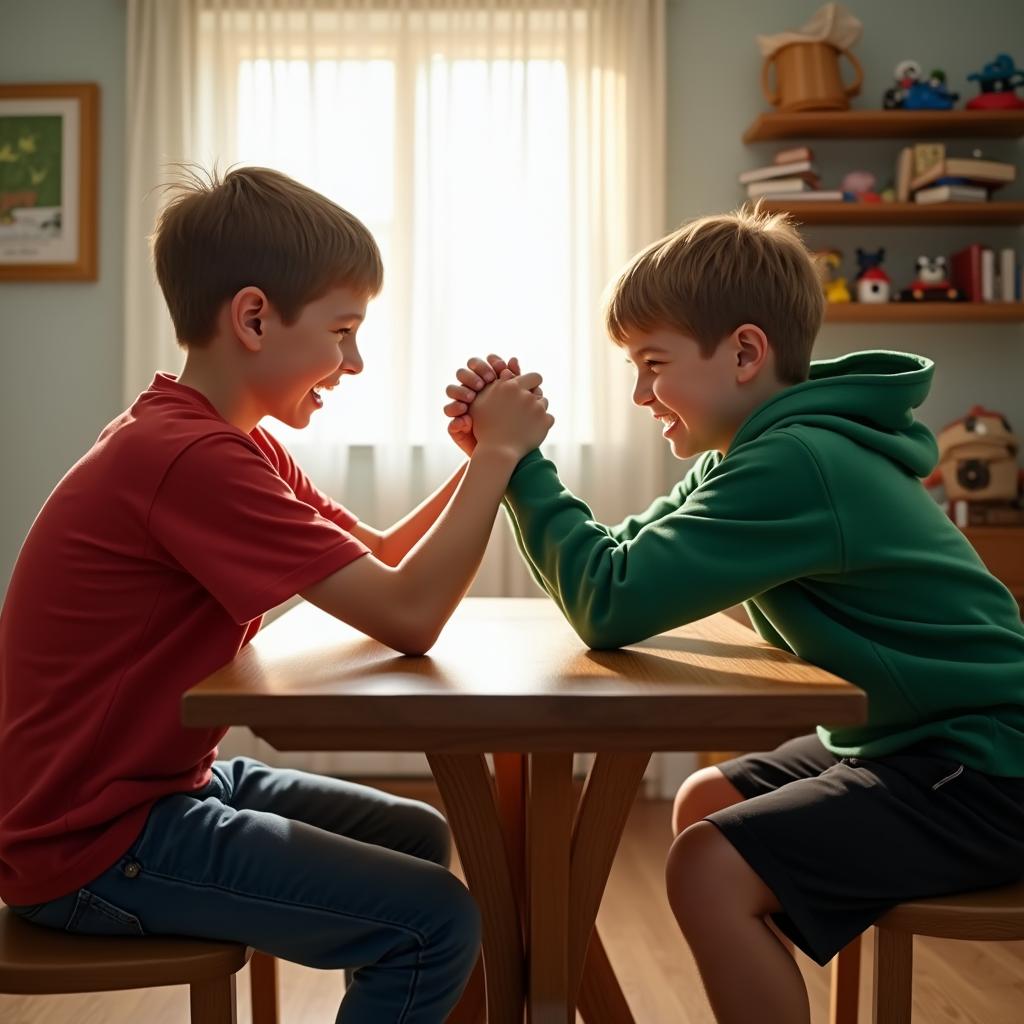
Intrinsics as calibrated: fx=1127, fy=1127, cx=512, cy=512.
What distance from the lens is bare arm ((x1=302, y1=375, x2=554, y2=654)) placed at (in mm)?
1134

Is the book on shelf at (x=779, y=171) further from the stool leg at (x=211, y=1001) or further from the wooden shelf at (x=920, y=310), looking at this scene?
the stool leg at (x=211, y=1001)

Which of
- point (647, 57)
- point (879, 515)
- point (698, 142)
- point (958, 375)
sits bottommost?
point (879, 515)

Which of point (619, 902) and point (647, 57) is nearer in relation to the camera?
point (619, 902)

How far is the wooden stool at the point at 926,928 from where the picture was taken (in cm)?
113

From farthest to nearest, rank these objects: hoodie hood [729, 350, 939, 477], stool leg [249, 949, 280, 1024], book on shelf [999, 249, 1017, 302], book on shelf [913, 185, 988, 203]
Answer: book on shelf [999, 249, 1017, 302] < book on shelf [913, 185, 988, 203] < stool leg [249, 949, 280, 1024] < hoodie hood [729, 350, 939, 477]

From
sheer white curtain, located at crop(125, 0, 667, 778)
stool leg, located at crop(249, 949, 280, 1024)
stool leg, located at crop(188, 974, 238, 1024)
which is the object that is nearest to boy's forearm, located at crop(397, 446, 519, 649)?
stool leg, located at crop(188, 974, 238, 1024)

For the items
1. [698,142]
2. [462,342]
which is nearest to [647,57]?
[698,142]

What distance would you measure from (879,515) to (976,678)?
21cm

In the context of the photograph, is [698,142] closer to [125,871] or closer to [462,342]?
[462,342]

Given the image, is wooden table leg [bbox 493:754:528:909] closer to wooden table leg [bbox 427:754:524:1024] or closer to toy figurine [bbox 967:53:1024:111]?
wooden table leg [bbox 427:754:524:1024]

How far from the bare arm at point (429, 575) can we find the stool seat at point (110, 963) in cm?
33

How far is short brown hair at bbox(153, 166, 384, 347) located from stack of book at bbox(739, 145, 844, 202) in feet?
7.76

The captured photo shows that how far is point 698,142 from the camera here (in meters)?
3.67

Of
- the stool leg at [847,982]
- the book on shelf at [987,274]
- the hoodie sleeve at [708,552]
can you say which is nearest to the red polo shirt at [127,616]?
the hoodie sleeve at [708,552]
